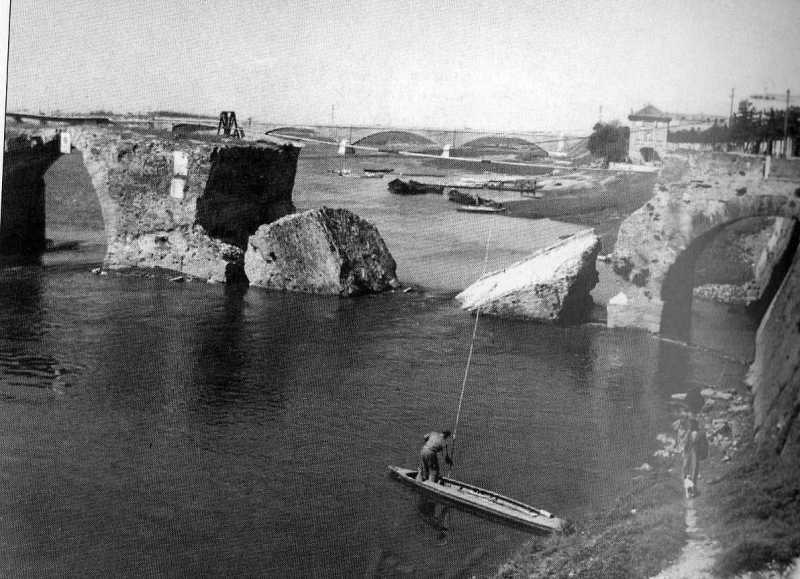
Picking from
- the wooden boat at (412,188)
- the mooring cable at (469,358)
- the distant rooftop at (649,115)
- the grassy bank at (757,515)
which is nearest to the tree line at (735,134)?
the distant rooftop at (649,115)

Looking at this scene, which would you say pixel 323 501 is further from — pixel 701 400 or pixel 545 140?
pixel 545 140

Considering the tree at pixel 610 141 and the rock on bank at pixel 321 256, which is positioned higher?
the tree at pixel 610 141

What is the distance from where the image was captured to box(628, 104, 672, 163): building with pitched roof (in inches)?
340

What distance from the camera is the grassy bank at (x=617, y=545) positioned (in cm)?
621

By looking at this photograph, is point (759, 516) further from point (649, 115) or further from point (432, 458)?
point (649, 115)

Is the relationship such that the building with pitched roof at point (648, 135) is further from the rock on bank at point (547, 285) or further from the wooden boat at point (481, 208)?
the wooden boat at point (481, 208)

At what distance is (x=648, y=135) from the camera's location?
9.18 m

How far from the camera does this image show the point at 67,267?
14.7 metres

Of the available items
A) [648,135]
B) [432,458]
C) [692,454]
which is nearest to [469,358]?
[432,458]

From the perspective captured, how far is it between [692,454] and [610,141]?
346 centimetres

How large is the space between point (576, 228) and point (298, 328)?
394cm

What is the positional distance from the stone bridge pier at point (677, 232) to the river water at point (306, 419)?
0.36 m

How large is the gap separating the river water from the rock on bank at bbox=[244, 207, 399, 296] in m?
0.91

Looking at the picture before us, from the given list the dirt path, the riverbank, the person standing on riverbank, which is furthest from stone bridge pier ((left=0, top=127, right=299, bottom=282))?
the dirt path
